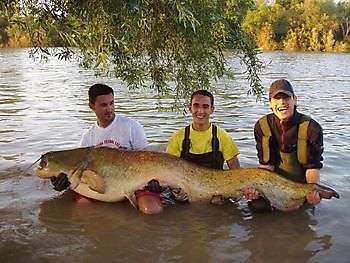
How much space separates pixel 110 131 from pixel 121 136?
15cm

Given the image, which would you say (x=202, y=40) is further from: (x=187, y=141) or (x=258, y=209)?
(x=258, y=209)

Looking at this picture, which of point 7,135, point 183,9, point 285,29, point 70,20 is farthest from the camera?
point 285,29

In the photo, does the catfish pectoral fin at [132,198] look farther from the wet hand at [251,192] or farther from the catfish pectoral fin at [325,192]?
the catfish pectoral fin at [325,192]

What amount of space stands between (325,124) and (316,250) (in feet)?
25.7

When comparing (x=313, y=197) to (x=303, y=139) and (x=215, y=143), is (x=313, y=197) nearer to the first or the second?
(x=303, y=139)

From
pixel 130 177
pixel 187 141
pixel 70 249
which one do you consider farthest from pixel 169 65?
pixel 70 249

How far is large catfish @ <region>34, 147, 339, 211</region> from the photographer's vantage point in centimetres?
540

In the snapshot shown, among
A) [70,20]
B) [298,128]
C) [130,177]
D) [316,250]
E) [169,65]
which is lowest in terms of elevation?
[316,250]

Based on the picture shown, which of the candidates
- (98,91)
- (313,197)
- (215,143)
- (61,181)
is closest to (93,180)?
(61,181)

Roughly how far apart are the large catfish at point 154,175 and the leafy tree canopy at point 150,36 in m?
1.07

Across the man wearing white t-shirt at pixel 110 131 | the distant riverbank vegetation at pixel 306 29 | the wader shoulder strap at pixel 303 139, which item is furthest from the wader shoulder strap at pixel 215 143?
the distant riverbank vegetation at pixel 306 29

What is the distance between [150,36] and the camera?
5.23 meters

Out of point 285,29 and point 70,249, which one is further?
point 285,29

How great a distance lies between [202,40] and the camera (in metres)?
5.18
